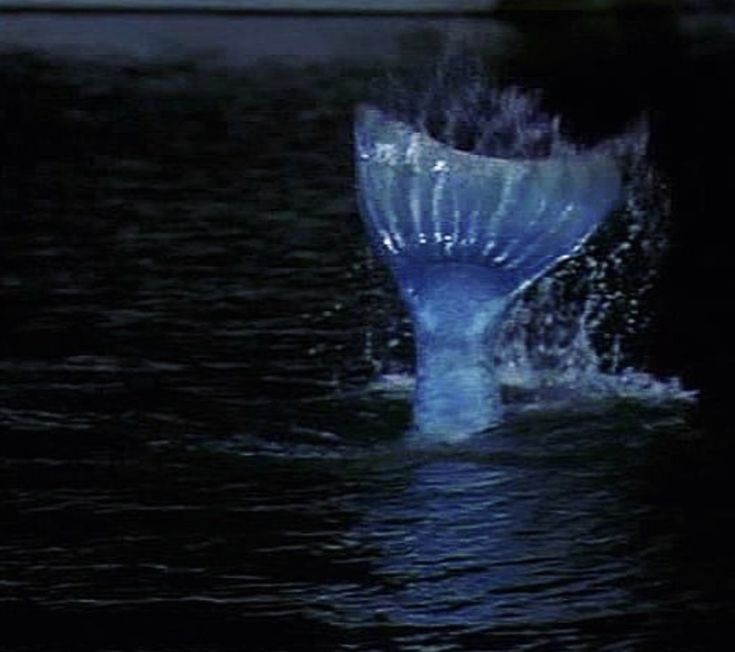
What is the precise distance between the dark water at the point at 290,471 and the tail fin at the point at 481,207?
708 mm

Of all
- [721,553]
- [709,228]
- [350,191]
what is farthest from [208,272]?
[721,553]

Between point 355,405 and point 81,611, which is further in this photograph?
point 355,405

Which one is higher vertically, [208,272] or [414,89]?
[414,89]

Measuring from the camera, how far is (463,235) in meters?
10.4

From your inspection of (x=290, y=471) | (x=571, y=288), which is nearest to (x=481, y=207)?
(x=290, y=471)

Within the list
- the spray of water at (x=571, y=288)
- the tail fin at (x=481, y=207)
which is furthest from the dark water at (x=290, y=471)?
the tail fin at (x=481, y=207)

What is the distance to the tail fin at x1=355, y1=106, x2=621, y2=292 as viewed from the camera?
34.1ft

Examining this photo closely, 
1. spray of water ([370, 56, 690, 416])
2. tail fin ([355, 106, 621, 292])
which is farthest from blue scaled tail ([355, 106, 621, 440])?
spray of water ([370, 56, 690, 416])

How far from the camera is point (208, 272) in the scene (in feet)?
47.2

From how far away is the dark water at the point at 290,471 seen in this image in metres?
8.63

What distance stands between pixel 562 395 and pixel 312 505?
1961mm

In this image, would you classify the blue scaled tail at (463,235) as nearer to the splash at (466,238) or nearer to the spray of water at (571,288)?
the splash at (466,238)

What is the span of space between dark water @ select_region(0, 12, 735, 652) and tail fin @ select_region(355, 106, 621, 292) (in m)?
0.71

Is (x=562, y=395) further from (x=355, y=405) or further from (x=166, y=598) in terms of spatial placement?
(x=166, y=598)
